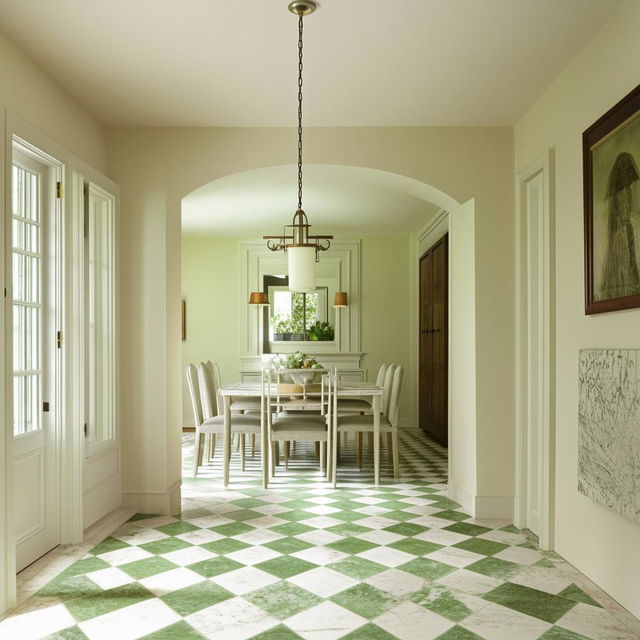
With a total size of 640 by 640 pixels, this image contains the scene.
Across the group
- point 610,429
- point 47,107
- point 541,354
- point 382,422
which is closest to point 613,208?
point 610,429

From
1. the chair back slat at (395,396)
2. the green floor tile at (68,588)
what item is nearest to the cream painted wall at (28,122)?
the green floor tile at (68,588)

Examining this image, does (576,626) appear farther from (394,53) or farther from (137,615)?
(394,53)

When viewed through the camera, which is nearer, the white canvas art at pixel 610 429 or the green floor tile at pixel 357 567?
the white canvas art at pixel 610 429

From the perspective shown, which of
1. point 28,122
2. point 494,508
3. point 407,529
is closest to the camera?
point 28,122

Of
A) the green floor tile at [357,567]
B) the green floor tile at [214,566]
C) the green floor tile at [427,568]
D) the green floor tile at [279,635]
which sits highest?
the green floor tile at [279,635]

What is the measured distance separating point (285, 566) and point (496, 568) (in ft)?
3.53

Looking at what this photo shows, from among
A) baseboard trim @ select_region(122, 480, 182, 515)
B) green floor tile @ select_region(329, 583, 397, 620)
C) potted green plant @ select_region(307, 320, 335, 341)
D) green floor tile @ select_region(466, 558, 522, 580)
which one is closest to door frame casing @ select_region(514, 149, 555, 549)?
green floor tile @ select_region(466, 558, 522, 580)

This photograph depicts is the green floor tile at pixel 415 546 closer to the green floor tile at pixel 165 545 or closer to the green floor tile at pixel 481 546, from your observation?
the green floor tile at pixel 481 546

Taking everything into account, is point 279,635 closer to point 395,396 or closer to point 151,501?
point 151,501

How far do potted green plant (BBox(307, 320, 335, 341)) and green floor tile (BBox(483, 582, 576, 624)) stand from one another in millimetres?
6176

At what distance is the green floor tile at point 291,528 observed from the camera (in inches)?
160

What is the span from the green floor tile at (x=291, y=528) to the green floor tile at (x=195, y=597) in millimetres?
954

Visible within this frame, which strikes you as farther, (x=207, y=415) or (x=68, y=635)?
(x=207, y=415)

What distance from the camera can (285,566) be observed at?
11.3 feet
